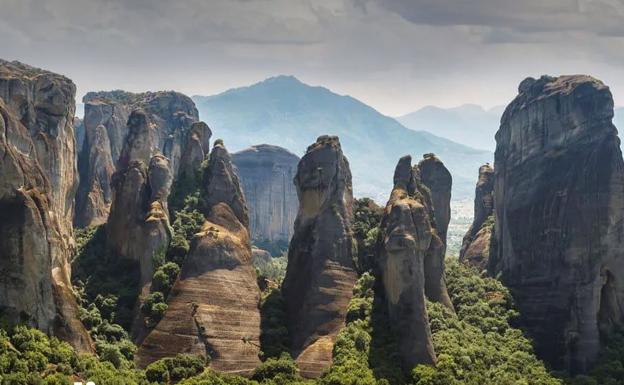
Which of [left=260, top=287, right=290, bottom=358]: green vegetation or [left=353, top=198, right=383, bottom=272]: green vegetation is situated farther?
[left=353, top=198, right=383, bottom=272]: green vegetation

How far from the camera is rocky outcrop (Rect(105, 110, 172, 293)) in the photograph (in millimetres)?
72375

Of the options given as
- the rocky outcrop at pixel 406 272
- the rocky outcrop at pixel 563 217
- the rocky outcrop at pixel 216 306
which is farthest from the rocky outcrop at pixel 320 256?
the rocky outcrop at pixel 563 217

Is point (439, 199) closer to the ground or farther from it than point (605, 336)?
farther from it

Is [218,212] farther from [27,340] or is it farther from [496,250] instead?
[496,250]

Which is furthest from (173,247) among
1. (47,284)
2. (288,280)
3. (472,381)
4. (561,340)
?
(561,340)

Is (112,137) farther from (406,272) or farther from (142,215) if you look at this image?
(406,272)

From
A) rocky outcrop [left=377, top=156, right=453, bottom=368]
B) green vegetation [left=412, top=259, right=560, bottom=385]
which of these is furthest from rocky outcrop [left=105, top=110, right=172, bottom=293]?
green vegetation [left=412, top=259, right=560, bottom=385]

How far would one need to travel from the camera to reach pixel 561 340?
74438mm

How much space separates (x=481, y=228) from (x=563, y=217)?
27.2 meters

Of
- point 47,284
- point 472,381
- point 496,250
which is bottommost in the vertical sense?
point 472,381

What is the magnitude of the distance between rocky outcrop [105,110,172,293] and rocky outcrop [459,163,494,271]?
39.6 m

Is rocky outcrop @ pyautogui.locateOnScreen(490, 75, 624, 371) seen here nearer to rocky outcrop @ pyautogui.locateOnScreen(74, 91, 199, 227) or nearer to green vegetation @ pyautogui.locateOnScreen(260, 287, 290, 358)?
green vegetation @ pyautogui.locateOnScreen(260, 287, 290, 358)

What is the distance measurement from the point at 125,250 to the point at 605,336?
43319 millimetres

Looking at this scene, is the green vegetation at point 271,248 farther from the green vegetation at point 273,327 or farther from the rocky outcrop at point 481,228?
the green vegetation at point 273,327
